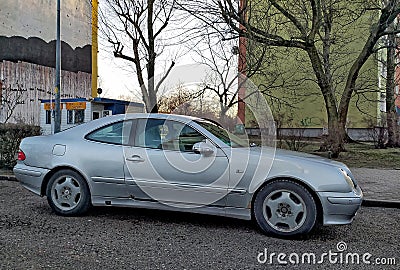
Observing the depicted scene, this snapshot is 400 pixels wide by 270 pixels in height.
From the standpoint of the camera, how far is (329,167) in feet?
14.4

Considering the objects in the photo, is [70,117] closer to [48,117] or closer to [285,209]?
[48,117]

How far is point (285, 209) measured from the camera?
4340 mm

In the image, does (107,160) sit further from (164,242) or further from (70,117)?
(70,117)

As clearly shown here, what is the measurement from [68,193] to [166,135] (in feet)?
4.97

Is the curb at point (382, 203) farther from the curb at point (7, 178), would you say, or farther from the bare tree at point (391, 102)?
the bare tree at point (391, 102)

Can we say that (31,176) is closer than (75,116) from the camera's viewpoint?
Yes

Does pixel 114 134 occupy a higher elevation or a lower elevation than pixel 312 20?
lower

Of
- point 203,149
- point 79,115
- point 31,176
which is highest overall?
point 79,115

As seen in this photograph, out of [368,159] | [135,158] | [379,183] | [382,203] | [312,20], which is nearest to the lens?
[135,158]

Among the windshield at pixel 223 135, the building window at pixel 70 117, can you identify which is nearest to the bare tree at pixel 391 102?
the windshield at pixel 223 135

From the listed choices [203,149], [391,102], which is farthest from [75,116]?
[203,149]

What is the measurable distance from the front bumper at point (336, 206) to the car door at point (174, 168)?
1.13 meters

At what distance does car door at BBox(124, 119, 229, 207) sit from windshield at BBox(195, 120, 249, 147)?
0.22 meters

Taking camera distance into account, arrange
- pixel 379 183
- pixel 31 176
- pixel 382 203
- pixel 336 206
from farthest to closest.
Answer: pixel 379 183, pixel 382 203, pixel 31 176, pixel 336 206
